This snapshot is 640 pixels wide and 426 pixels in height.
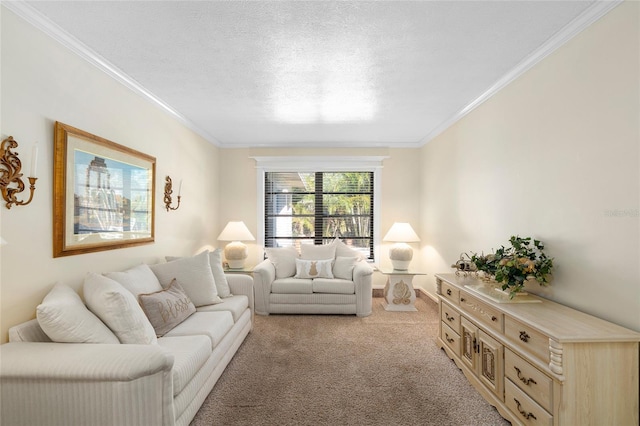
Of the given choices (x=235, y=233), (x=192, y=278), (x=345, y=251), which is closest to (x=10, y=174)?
(x=192, y=278)

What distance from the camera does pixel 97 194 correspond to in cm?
259

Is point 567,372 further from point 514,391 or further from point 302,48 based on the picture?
point 302,48

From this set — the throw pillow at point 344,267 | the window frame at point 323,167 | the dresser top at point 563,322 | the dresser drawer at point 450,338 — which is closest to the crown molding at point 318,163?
the window frame at point 323,167

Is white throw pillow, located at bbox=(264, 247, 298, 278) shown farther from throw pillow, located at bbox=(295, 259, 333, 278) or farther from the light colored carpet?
the light colored carpet

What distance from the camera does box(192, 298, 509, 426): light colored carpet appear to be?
221cm

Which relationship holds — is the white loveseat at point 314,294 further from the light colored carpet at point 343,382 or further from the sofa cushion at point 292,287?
the light colored carpet at point 343,382

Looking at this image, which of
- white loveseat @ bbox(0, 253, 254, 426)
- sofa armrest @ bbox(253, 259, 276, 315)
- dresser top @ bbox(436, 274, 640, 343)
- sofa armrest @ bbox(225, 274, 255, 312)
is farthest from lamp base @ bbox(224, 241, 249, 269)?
dresser top @ bbox(436, 274, 640, 343)

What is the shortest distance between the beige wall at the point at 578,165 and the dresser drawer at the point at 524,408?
0.69 m

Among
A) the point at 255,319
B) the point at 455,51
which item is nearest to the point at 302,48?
the point at 455,51

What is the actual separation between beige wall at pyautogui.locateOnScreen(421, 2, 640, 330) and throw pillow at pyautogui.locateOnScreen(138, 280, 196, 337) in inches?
118

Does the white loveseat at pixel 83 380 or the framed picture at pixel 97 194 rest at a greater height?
the framed picture at pixel 97 194

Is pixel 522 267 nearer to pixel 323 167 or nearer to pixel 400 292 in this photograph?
pixel 400 292

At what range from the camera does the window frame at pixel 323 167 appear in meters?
5.56

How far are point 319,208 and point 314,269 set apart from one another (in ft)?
4.58
